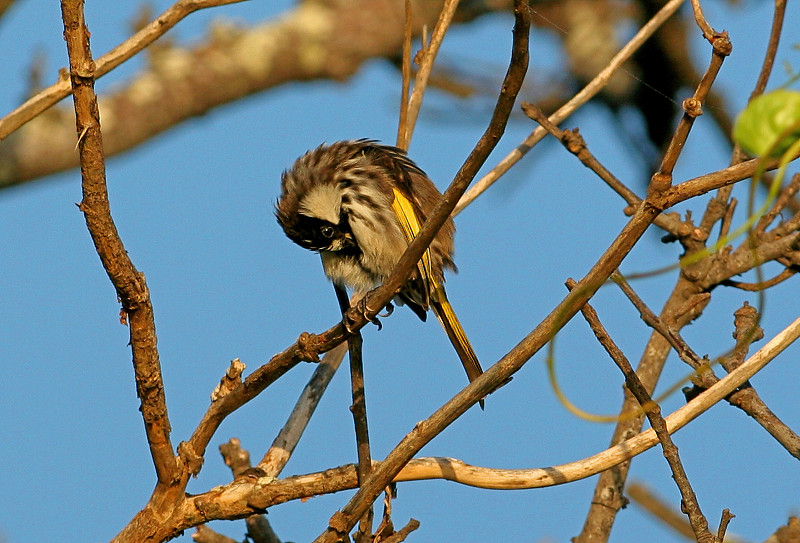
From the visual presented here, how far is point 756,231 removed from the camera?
277cm

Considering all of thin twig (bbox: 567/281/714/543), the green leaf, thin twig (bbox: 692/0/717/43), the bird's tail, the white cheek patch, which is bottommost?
the green leaf

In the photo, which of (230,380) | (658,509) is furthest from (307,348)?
(658,509)

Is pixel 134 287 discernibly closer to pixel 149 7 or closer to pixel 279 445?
pixel 279 445

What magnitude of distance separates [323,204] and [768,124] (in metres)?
2.06

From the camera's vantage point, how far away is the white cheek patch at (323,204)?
2.93m

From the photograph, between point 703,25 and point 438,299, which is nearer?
point 703,25

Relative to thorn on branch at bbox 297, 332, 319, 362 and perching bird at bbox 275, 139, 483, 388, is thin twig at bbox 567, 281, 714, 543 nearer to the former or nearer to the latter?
thorn on branch at bbox 297, 332, 319, 362

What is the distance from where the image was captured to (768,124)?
0.99 m

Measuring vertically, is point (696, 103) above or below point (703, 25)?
below

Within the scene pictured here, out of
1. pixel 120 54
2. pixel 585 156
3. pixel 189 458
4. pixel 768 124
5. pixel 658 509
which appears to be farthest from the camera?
pixel 658 509

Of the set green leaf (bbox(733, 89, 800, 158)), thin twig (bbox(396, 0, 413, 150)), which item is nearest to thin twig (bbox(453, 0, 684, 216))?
thin twig (bbox(396, 0, 413, 150))

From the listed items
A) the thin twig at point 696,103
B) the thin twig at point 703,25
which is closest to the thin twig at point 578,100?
the thin twig at point 703,25

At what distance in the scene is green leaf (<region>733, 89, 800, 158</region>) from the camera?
38.5 inches

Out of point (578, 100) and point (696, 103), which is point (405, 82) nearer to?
point (578, 100)
